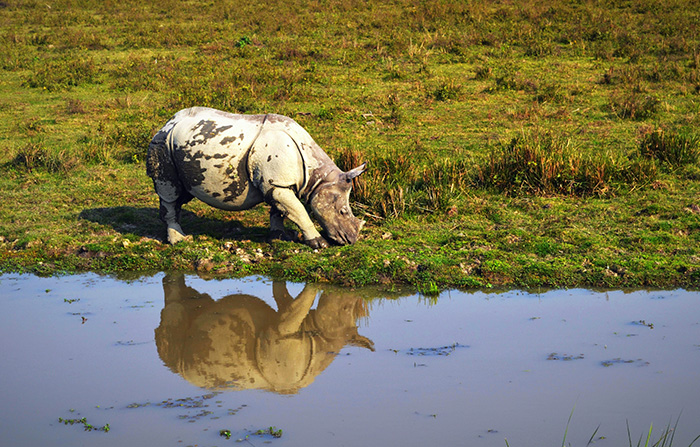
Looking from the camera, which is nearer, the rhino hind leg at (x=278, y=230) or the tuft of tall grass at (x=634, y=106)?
the rhino hind leg at (x=278, y=230)

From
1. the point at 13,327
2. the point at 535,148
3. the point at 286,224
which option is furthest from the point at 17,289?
the point at 535,148

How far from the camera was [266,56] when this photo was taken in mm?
17859

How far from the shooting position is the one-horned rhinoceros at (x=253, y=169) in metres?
7.92

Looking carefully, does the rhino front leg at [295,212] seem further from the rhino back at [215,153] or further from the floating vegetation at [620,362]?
the floating vegetation at [620,362]

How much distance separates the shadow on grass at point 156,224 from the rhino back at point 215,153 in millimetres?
834

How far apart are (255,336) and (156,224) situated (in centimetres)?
349

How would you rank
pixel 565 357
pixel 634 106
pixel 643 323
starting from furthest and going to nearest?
pixel 634 106, pixel 643 323, pixel 565 357

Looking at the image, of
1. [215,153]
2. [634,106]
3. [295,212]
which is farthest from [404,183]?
[634,106]

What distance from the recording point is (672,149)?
35.0 ft

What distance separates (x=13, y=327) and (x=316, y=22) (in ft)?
53.0

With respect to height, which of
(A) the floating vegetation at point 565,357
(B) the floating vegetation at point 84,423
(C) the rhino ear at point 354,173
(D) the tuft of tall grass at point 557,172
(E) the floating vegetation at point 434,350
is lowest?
(E) the floating vegetation at point 434,350

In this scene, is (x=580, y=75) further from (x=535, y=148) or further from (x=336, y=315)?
(x=336, y=315)

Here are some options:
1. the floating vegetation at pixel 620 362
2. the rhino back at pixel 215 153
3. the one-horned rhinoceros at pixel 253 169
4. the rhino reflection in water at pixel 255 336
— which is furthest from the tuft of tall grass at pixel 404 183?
the floating vegetation at pixel 620 362

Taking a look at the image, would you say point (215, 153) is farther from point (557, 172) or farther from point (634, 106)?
point (634, 106)
